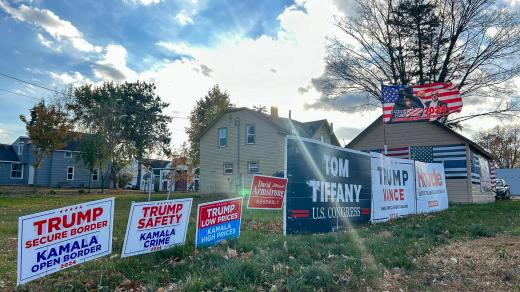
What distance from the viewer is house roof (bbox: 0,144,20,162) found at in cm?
4500

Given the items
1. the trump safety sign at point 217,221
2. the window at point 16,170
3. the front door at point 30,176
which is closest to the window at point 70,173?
the front door at point 30,176

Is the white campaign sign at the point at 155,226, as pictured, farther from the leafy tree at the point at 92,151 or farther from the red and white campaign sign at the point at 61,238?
the leafy tree at the point at 92,151

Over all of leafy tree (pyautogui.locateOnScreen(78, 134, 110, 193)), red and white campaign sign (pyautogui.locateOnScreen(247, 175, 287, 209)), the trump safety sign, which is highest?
leafy tree (pyautogui.locateOnScreen(78, 134, 110, 193))

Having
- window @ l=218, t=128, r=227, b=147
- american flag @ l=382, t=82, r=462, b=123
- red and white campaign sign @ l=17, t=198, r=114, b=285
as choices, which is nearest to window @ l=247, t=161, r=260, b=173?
window @ l=218, t=128, r=227, b=147

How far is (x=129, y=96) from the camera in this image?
51781 mm

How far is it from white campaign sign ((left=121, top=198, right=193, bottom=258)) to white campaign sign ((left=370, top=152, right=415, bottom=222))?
23.1ft

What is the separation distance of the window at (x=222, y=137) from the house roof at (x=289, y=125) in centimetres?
102

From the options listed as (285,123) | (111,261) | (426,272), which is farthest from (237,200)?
(285,123)

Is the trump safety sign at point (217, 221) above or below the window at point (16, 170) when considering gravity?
below

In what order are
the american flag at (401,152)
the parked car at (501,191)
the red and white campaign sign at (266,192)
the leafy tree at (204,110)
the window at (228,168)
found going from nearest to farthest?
1. the red and white campaign sign at (266,192)
2. the american flag at (401,152)
3. the parked car at (501,191)
4. the window at (228,168)
5. the leafy tree at (204,110)

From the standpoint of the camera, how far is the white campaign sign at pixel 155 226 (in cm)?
613

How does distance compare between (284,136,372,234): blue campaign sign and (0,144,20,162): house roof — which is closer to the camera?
(284,136,372,234): blue campaign sign

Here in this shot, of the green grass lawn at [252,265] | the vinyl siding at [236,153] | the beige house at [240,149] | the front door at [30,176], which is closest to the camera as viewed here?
the green grass lawn at [252,265]

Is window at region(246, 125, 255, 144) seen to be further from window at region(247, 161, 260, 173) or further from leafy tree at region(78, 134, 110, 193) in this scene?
leafy tree at region(78, 134, 110, 193)
